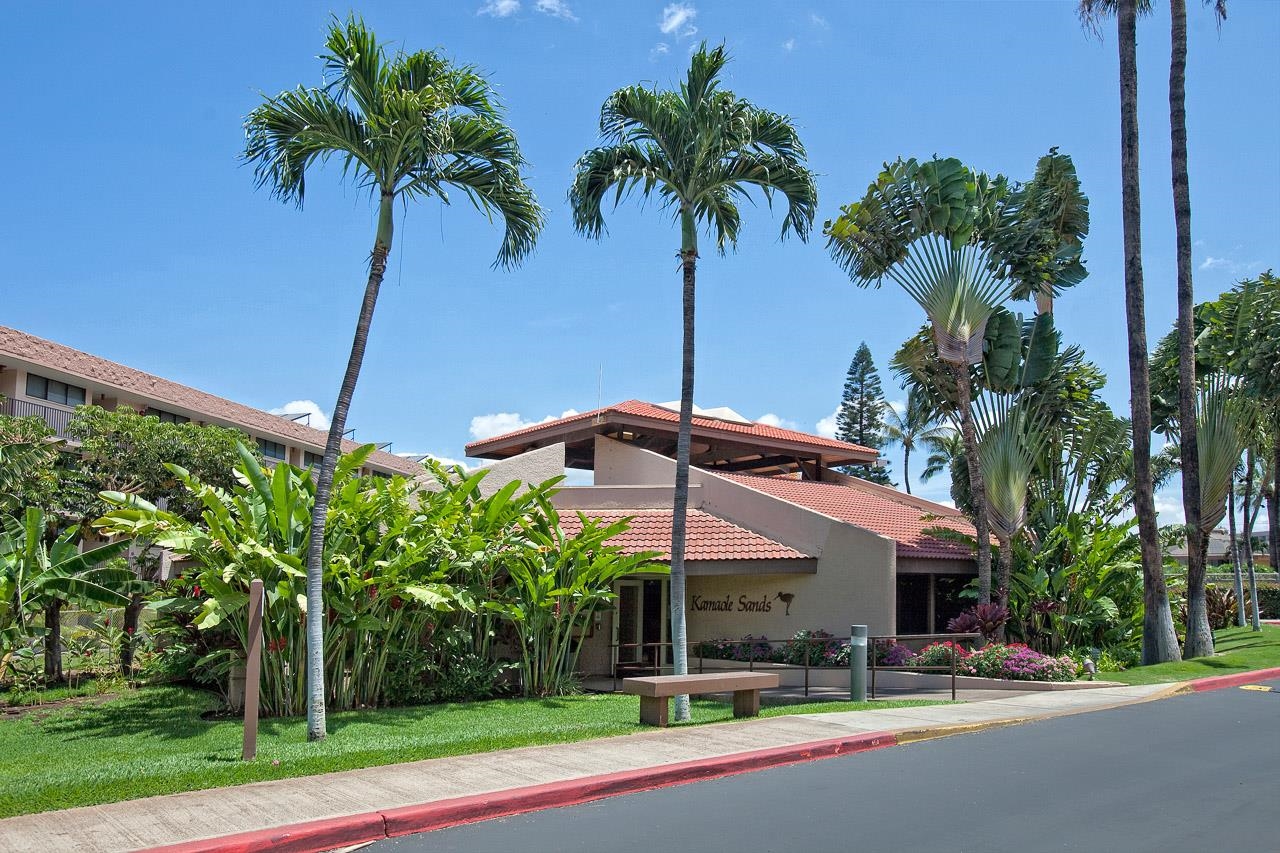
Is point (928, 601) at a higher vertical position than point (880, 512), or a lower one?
lower

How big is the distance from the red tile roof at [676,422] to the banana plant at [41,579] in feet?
38.3

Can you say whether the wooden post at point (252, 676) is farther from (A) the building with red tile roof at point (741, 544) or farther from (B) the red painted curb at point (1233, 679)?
(B) the red painted curb at point (1233, 679)

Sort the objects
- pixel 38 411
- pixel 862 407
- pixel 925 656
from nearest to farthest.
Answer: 1. pixel 925 656
2. pixel 38 411
3. pixel 862 407

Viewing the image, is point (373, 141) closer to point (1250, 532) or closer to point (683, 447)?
point (683, 447)

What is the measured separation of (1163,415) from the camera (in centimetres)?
3262

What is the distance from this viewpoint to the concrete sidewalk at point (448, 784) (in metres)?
6.48

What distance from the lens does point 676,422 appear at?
79.3 feet

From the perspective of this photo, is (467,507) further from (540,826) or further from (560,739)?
(540,826)

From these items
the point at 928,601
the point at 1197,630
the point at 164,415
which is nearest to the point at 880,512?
the point at 928,601

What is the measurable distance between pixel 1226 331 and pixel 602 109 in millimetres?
18031

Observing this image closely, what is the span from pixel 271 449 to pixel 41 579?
91.8 ft

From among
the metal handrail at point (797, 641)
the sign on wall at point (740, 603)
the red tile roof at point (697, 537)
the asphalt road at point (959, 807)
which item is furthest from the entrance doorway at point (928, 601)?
the asphalt road at point (959, 807)

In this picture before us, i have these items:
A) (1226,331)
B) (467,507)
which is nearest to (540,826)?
(467,507)

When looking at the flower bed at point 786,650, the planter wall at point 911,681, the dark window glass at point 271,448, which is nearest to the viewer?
the planter wall at point 911,681
